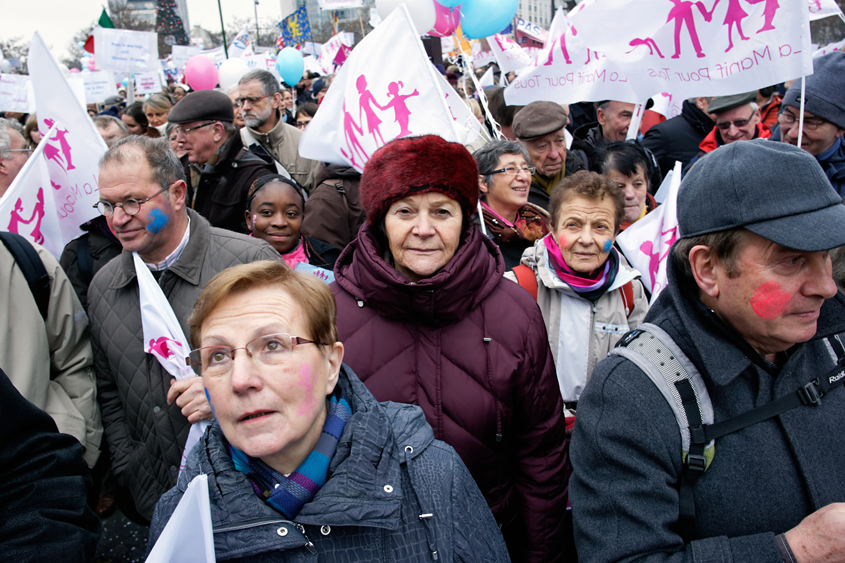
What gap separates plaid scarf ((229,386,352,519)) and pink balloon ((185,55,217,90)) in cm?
930

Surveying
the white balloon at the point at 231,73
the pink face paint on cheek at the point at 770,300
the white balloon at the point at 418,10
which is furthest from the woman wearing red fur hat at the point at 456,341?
the white balloon at the point at 231,73

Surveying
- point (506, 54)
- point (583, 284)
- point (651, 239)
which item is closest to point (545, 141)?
point (651, 239)

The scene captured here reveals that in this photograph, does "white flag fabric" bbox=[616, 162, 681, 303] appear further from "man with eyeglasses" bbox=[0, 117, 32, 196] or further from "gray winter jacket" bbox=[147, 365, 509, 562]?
"man with eyeglasses" bbox=[0, 117, 32, 196]

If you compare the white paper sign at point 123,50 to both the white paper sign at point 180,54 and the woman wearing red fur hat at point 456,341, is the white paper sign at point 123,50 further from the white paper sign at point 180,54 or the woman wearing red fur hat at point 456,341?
the woman wearing red fur hat at point 456,341

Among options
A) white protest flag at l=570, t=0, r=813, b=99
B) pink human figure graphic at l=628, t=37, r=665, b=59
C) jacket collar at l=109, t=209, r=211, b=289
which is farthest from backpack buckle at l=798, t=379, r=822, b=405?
pink human figure graphic at l=628, t=37, r=665, b=59

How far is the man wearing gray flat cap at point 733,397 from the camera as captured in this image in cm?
136

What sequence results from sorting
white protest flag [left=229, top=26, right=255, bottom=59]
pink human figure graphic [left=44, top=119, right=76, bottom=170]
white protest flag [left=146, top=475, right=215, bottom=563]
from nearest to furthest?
1. white protest flag [left=146, top=475, right=215, bottom=563]
2. pink human figure graphic [left=44, top=119, right=76, bottom=170]
3. white protest flag [left=229, top=26, right=255, bottom=59]

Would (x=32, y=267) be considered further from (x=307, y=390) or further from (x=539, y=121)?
(x=539, y=121)

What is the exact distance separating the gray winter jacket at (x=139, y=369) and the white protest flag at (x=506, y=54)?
6.18 meters

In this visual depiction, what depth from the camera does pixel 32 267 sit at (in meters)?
2.42

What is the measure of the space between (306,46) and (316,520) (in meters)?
19.0

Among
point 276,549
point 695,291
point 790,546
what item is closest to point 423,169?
point 695,291

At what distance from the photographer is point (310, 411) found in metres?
1.44

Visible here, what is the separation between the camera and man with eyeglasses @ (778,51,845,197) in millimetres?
3461
